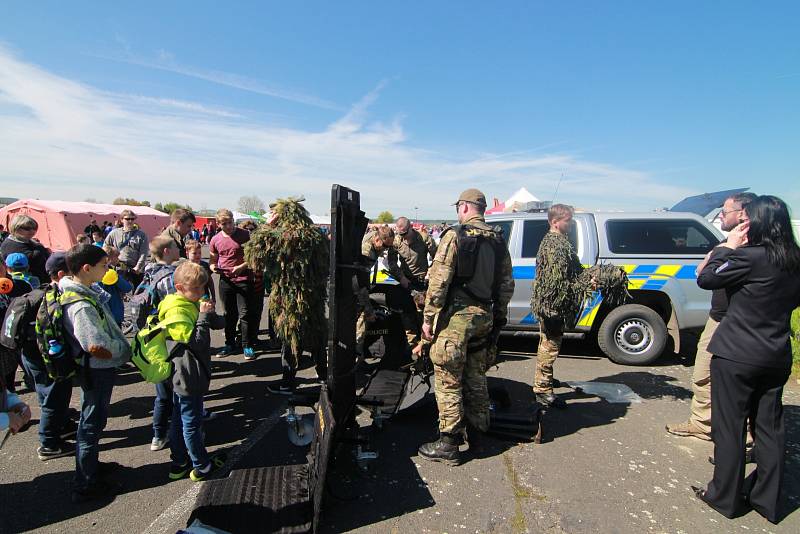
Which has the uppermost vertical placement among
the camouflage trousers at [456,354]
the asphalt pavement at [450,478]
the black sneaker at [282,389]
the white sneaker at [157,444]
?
the camouflage trousers at [456,354]

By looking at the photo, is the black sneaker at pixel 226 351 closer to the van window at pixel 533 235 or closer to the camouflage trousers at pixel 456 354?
the camouflage trousers at pixel 456 354

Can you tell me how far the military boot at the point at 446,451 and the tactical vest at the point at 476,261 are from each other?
114 centimetres

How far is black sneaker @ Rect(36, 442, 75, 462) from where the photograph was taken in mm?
3180

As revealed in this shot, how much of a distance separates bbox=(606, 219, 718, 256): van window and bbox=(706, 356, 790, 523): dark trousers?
3226mm

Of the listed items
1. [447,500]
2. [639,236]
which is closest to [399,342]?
[447,500]

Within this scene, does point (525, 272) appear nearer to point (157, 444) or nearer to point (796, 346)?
point (796, 346)

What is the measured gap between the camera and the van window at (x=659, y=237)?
18.1 feet

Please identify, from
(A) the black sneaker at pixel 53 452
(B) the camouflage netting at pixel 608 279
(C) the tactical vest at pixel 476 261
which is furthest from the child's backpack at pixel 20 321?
(B) the camouflage netting at pixel 608 279

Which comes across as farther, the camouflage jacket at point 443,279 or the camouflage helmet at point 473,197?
the camouflage helmet at point 473,197

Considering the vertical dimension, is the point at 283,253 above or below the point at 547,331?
above

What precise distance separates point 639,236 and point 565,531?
4.46m

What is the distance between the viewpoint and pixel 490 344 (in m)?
3.38

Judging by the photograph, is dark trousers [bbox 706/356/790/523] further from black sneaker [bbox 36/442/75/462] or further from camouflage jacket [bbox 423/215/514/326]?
black sneaker [bbox 36/442/75/462]

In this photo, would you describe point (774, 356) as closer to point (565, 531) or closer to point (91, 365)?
point (565, 531)
